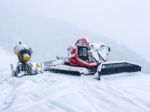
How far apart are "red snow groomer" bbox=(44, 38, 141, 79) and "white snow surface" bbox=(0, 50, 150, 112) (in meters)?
0.67

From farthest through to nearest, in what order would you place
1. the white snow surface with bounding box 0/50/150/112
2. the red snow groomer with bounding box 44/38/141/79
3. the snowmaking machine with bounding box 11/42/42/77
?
the snowmaking machine with bounding box 11/42/42/77
the red snow groomer with bounding box 44/38/141/79
the white snow surface with bounding box 0/50/150/112

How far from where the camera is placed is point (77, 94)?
32.0ft

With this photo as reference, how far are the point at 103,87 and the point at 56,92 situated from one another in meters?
1.65

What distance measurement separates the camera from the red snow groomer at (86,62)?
13.6 m

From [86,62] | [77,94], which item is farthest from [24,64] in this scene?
[77,94]

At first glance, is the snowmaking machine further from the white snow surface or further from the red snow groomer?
the white snow surface

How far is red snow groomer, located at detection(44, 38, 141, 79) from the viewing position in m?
13.6

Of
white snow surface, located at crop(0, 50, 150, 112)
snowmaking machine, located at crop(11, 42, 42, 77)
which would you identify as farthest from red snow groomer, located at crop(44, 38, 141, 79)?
snowmaking machine, located at crop(11, 42, 42, 77)

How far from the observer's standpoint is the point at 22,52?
580 inches

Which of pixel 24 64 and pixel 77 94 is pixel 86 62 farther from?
pixel 77 94

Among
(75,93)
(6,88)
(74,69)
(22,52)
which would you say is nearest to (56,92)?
(75,93)

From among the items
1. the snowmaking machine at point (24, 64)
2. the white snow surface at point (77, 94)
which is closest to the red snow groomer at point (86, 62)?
the white snow surface at point (77, 94)

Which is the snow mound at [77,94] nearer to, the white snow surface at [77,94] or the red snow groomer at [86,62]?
the white snow surface at [77,94]

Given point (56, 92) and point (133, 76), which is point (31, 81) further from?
point (133, 76)
